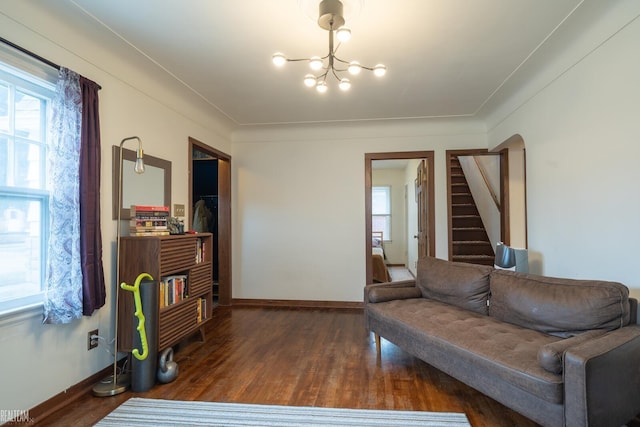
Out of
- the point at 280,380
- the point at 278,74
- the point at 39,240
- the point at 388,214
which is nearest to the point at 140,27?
the point at 278,74

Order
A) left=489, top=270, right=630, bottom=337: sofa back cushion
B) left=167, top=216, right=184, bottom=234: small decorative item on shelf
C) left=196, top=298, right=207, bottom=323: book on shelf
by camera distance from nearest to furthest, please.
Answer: left=489, top=270, right=630, bottom=337: sofa back cushion
left=167, top=216, right=184, bottom=234: small decorative item on shelf
left=196, top=298, right=207, bottom=323: book on shelf

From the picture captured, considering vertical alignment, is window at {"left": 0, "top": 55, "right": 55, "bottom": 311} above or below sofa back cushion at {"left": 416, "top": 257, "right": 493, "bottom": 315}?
above

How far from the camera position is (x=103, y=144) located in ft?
8.15

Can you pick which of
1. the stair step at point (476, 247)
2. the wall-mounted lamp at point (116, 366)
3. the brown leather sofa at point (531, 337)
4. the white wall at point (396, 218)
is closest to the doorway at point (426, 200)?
the stair step at point (476, 247)

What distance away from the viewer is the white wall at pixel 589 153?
194 centimetres

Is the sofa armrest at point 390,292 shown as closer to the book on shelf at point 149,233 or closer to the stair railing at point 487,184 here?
the book on shelf at point 149,233

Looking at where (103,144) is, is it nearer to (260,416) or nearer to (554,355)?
(260,416)

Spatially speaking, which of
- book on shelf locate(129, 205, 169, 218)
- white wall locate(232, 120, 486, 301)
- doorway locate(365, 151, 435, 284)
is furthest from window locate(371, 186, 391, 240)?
book on shelf locate(129, 205, 169, 218)

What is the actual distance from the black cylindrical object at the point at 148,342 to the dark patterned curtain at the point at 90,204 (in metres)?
0.30

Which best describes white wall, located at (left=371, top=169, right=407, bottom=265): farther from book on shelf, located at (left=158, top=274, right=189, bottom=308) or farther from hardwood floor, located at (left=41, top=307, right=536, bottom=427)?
book on shelf, located at (left=158, top=274, right=189, bottom=308)

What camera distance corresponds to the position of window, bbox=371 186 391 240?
8477mm

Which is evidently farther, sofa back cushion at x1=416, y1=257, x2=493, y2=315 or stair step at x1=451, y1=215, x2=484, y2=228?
stair step at x1=451, y1=215, x2=484, y2=228

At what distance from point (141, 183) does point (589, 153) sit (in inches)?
144

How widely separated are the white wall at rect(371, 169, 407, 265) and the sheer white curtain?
23.0 feet
